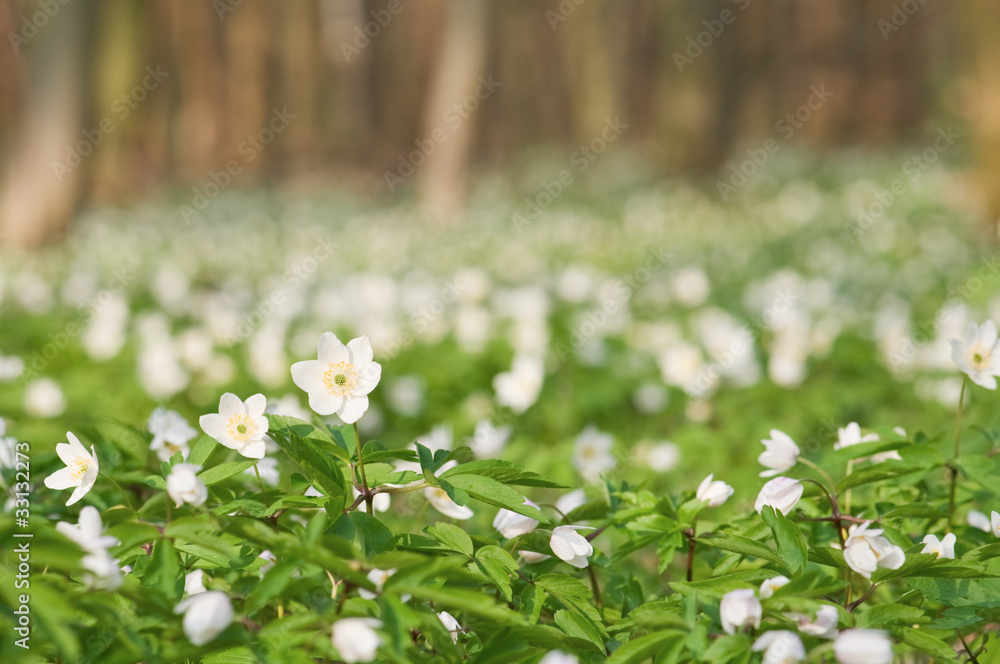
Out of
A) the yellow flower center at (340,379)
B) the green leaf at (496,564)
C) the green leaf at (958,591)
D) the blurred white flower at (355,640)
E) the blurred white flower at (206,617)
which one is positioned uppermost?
the yellow flower center at (340,379)

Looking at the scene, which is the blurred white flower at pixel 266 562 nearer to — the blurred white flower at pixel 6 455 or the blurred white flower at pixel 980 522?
the blurred white flower at pixel 6 455

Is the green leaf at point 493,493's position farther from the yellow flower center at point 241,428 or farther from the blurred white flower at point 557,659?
the yellow flower center at point 241,428

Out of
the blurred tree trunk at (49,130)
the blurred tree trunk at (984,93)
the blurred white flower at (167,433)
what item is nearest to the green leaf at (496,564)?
the blurred white flower at (167,433)

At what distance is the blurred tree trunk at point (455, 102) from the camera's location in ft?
39.3

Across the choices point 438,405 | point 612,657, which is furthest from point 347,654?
point 438,405

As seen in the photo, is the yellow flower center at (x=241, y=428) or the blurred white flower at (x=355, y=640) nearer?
the blurred white flower at (x=355, y=640)

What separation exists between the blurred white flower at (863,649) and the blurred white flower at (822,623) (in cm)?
9

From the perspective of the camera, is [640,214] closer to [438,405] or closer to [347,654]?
[438,405]

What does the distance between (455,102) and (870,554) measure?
11228 millimetres

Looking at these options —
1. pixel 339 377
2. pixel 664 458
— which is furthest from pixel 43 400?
pixel 339 377

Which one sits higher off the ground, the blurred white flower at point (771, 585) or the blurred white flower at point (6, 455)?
the blurred white flower at point (6, 455)

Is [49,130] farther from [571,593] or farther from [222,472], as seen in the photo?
[571,593]

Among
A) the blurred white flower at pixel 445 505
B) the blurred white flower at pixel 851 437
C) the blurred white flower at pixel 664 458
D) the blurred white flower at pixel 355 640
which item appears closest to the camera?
the blurred white flower at pixel 355 640

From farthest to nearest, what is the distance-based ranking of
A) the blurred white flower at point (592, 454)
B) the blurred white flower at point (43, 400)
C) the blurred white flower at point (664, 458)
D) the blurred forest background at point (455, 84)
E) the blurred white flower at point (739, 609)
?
the blurred forest background at point (455, 84) → the blurred white flower at point (43, 400) → the blurred white flower at point (664, 458) → the blurred white flower at point (592, 454) → the blurred white flower at point (739, 609)
